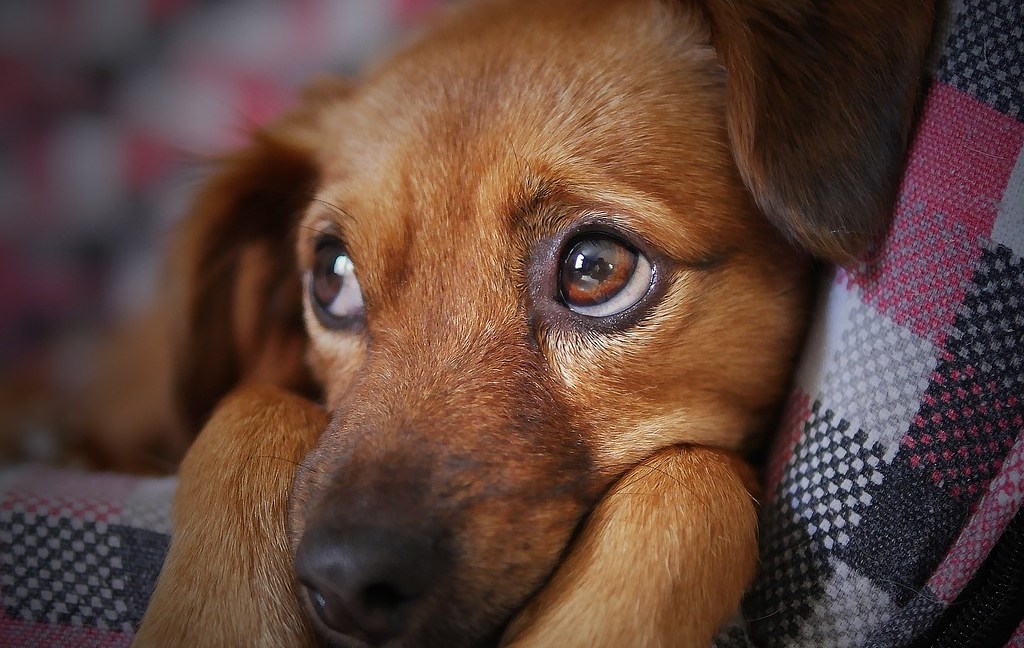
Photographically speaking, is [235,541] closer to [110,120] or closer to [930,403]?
[930,403]

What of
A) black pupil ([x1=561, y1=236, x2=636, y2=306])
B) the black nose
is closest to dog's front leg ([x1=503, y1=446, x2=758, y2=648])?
the black nose

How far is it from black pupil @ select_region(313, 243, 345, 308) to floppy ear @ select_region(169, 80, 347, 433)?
252 millimetres

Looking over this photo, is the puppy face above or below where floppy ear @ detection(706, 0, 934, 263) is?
below

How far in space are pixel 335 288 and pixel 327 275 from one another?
35 millimetres

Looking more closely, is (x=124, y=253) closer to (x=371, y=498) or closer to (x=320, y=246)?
(x=320, y=246)

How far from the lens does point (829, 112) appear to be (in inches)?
45.9

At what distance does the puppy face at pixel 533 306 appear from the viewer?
41.6 inches

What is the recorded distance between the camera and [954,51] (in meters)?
1.10

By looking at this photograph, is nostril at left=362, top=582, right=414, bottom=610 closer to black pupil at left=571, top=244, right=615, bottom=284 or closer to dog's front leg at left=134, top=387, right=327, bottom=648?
dog's front leg at left=134, top=387, right=327, bottom=648

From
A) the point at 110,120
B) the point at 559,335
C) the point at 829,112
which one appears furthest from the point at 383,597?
the point at 110,120

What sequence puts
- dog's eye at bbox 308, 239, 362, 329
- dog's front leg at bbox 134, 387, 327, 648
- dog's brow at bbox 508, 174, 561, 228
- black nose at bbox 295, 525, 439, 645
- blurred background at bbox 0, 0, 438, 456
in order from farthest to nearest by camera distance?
blurred background at bbox 0, 0, 438, 456
dog's eye at bbox 308, 239, 362, 329
dog's brow at bbox 508, 174, 561, 228
dog's front leg at bbox 134, 387, 327, 648
black nose at bbox 295, 525, 439, 645

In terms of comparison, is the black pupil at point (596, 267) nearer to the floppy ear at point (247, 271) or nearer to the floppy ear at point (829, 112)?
the floppy ear at point (829, 112)

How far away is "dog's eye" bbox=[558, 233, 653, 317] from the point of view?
123cm

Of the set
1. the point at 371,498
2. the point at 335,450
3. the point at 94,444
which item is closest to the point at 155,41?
the point at 94,444
